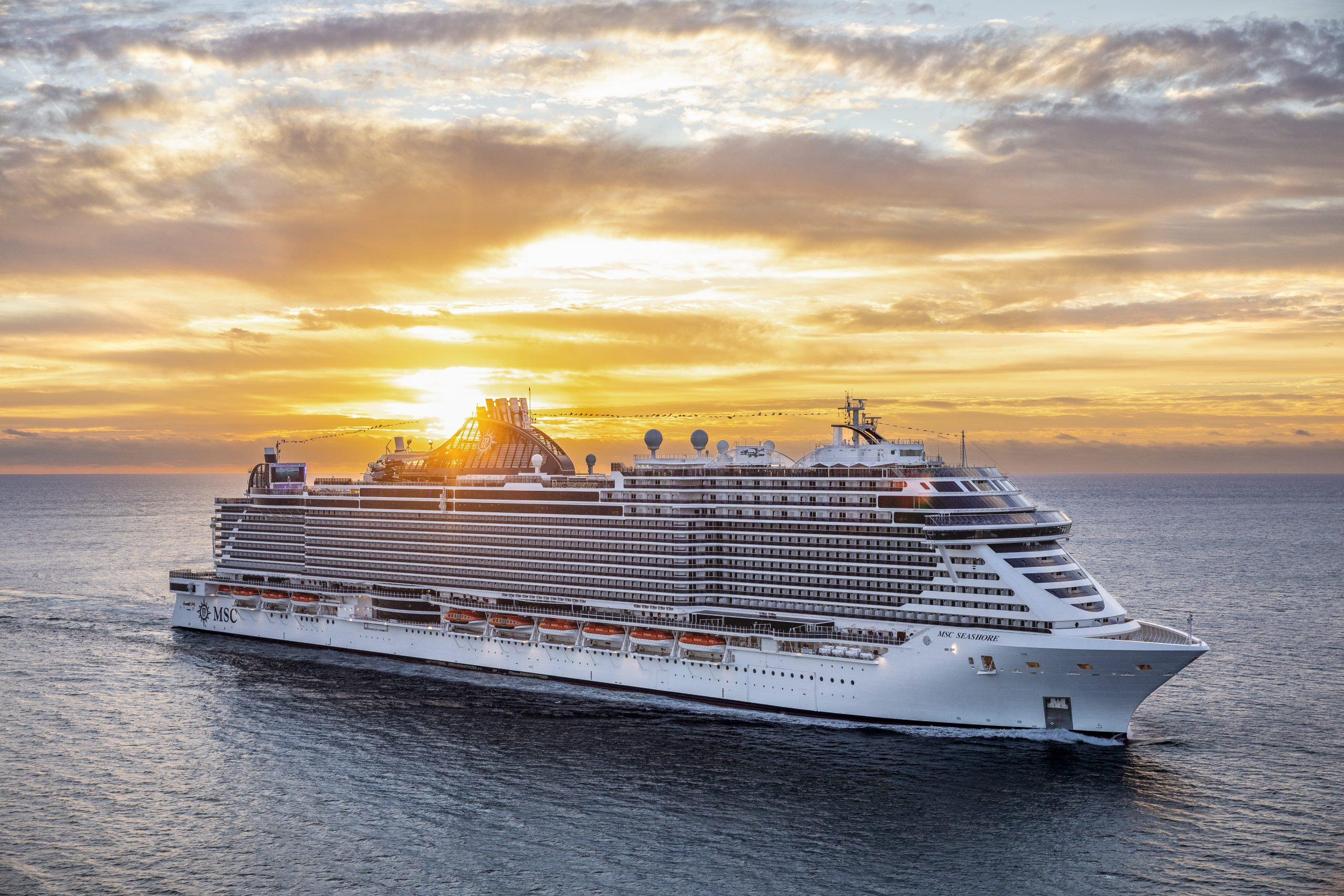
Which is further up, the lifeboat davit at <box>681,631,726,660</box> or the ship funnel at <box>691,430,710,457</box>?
the ship funnel at <box>691,430,710,457</box>

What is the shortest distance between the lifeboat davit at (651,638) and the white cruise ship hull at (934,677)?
2.73 ft

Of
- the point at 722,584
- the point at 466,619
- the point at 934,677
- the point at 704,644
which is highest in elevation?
the point at 722,584

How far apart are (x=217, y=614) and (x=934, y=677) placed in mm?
65541

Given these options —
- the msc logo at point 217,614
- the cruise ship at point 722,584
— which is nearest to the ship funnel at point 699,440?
the cruise ship at point 722,584

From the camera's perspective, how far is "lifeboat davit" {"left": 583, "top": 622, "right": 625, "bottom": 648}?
221 feet

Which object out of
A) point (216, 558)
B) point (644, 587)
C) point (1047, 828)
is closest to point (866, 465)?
point (644, 587)

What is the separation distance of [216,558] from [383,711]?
142 feet

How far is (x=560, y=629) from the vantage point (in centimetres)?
7044

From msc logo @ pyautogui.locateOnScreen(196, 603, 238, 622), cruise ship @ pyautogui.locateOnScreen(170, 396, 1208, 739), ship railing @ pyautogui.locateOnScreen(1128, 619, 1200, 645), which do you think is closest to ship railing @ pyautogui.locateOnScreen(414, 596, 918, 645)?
cruise ship @ pyautogui.locateOnScreen(170, 396, 1208, 739)

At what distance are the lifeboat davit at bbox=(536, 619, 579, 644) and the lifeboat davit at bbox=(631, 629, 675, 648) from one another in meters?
5.13

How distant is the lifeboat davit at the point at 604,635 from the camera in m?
67.5

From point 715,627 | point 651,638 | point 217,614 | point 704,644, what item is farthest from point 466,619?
point 217,614

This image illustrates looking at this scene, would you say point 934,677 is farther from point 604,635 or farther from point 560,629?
point 560,629

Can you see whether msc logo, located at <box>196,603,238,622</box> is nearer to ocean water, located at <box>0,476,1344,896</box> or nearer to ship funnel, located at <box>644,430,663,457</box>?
ocean water, located at <box>0,476,1344,896</box>
